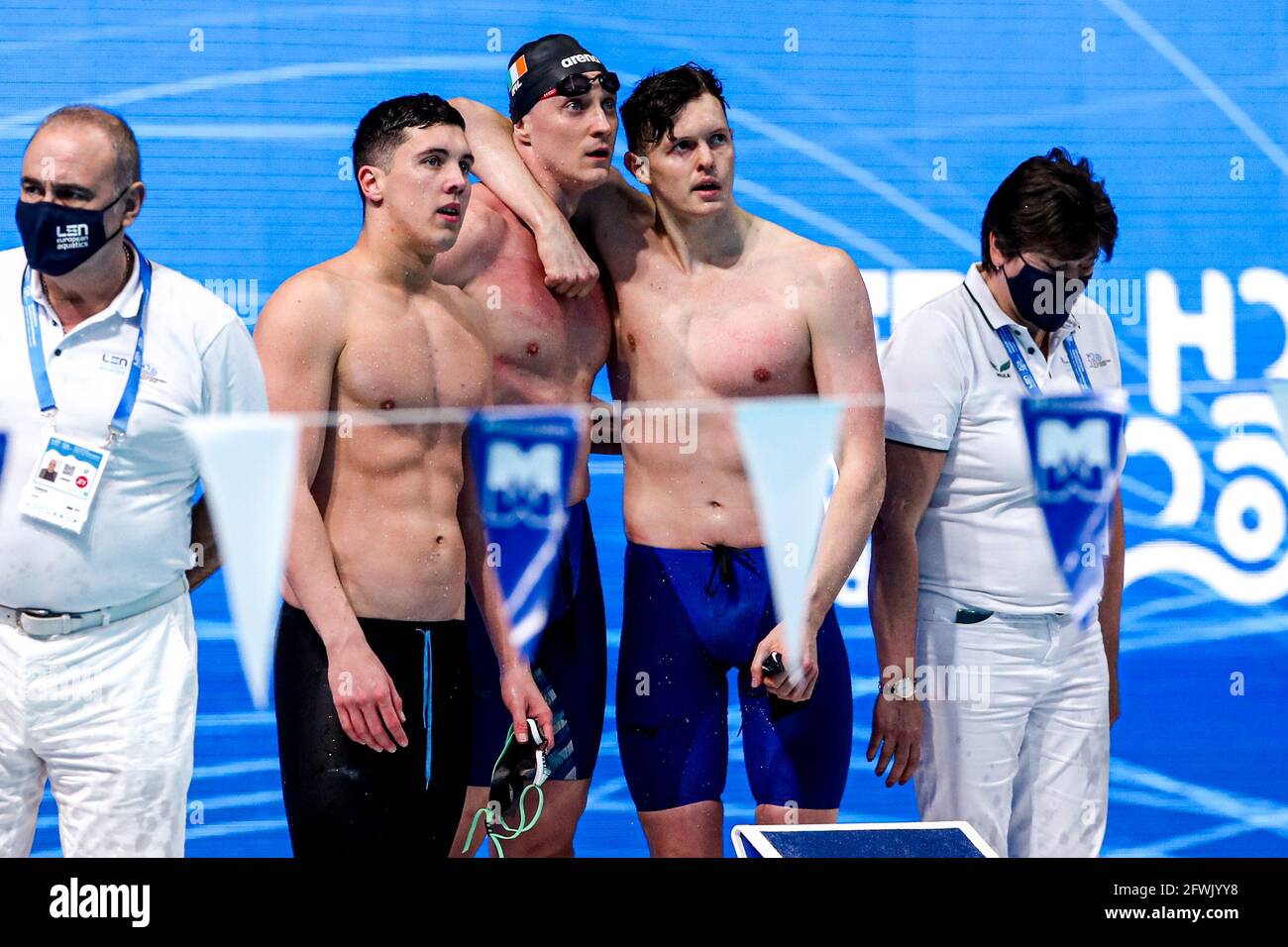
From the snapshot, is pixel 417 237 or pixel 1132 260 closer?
pixel 417 237

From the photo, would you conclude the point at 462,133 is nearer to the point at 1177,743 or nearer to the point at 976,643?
the point at 976,643

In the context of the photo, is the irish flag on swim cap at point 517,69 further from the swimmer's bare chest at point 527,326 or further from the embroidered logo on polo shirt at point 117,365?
the embroidered logo on polo shirt at point 117,365

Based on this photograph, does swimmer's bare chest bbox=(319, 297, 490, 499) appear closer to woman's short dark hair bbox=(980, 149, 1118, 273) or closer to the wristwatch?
the wristwatch

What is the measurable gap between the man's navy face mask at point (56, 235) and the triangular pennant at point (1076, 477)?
1.80 metres

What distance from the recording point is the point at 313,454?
295 centimetres

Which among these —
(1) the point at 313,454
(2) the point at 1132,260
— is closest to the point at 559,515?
(1) the point at 313,454

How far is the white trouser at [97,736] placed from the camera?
2830mm

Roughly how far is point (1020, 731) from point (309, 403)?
5.00 feet

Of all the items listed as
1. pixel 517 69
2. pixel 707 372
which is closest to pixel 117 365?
pixel 517 69

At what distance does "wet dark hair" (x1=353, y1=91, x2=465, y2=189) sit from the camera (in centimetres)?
303

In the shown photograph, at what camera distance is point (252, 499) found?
9.78 feet

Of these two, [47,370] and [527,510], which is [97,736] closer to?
[47,370]

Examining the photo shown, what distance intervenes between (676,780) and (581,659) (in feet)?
0.99

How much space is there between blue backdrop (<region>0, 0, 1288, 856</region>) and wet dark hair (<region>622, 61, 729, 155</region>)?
277mm
